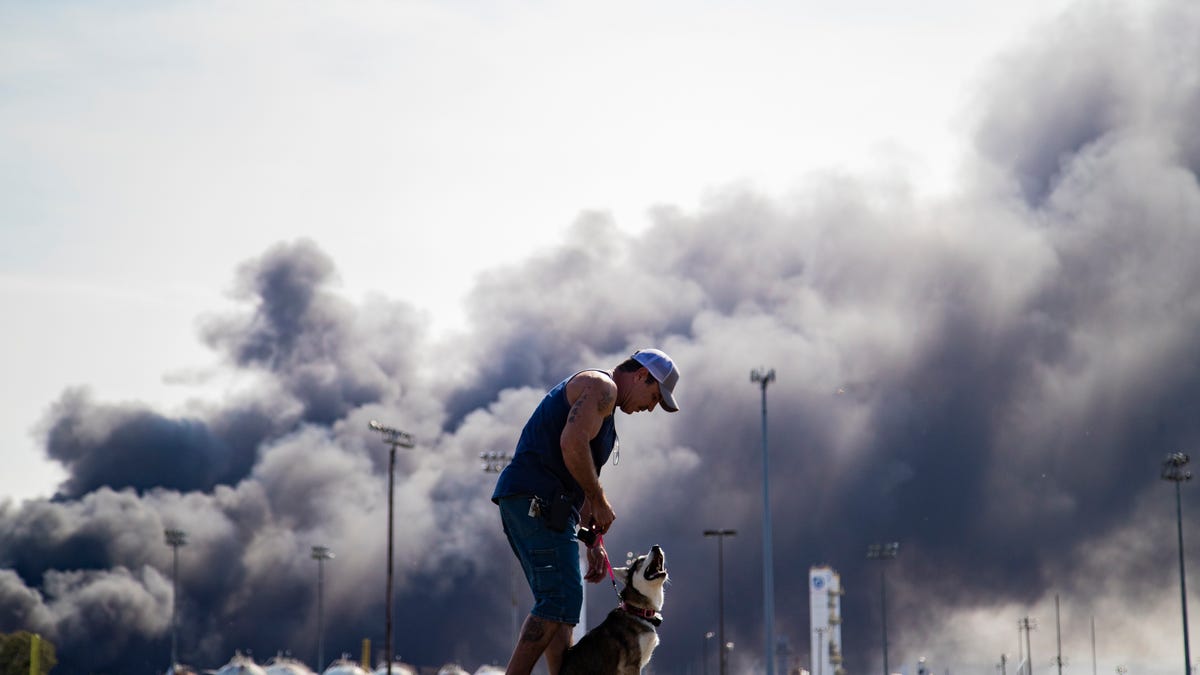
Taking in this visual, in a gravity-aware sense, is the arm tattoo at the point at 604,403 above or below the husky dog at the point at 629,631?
above

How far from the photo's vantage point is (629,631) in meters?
9.59

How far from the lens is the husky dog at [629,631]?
940 centimetres

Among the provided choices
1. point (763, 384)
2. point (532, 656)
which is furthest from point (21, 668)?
point (532, 656)

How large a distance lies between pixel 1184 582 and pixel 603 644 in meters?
79.8

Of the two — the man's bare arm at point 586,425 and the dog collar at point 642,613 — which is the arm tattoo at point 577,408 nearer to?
the man's bare arm at point 586,425

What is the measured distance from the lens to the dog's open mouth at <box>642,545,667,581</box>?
Result: 9.76 meters

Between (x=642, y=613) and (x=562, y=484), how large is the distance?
1.09 meters

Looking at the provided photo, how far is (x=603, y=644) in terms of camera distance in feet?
30.9

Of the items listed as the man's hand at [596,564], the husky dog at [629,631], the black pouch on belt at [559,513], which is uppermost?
the black pouch on belt at [559,513]

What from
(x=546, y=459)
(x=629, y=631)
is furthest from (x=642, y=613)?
(x=546, y=459)

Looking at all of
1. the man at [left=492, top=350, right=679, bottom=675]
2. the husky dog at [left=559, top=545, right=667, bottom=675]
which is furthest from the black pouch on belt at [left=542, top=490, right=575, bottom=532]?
the husky dog at [left=559, top=545, right=667, bottom=675]

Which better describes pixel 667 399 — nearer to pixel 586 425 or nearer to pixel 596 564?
pixel 586 425

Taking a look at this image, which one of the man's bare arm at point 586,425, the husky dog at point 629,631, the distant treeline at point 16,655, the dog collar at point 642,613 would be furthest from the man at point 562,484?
the distant treeline at point 16,655

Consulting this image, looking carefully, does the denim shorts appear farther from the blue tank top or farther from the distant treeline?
the distant treeline
